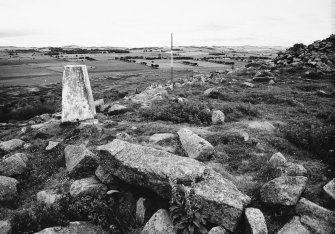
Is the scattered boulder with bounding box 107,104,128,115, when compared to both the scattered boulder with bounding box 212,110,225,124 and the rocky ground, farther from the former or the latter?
the scattered boulder with bounding box 212,110,225,124

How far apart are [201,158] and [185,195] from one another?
2.12m

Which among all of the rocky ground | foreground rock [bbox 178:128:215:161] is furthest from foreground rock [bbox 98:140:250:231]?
foreground rock [bbox 178:128:215:161]

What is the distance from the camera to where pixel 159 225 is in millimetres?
4660

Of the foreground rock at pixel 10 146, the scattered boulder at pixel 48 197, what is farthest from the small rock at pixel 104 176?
the foreground rock at pixel 10 146

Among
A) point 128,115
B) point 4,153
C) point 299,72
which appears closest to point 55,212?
point 4,153

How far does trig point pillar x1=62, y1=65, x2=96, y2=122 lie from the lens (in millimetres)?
9477

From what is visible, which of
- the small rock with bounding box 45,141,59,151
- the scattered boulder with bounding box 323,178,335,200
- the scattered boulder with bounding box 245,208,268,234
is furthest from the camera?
the small rock with bounding box 45,141,59,151

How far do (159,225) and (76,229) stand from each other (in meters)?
1.80

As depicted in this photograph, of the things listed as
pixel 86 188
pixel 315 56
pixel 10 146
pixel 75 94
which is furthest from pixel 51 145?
pixel 315 56

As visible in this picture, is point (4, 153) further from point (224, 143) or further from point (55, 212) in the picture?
point (224, 143)

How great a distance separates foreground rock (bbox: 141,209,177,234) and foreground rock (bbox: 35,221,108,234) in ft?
3.45

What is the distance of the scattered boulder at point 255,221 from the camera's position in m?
4.11

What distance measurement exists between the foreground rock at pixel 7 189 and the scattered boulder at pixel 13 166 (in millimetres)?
437

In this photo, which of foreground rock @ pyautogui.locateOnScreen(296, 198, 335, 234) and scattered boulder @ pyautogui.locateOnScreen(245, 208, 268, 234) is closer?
scattered boulder @ pyautogui.locateOnScreen(245, 208, 268, 234)
